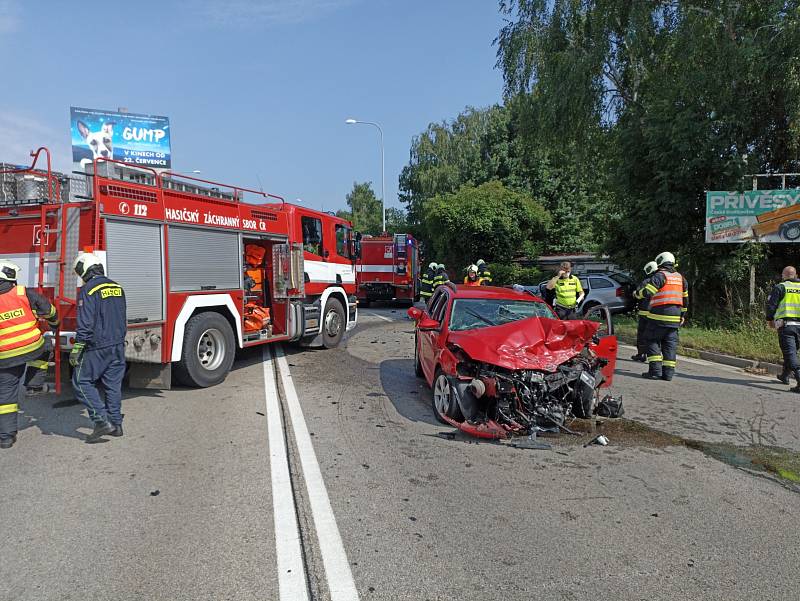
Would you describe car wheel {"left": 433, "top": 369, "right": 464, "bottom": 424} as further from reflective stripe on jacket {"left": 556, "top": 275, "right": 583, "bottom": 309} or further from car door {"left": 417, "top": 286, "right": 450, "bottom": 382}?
reflective stripe on jacket {"left": 556, "top": 275, "right": 583, "bottom": 309}

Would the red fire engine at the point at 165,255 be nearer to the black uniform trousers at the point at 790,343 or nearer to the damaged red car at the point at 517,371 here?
the damaged red car at the point at 517,371

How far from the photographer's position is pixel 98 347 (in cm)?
572

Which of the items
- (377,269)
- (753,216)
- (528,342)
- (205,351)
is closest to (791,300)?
(528,342)

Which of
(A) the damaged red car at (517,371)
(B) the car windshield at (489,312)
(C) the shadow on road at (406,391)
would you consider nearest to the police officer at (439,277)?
(C) the shadow on road at (406,391)

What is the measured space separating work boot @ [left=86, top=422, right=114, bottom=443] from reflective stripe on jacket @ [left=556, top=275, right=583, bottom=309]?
8.31 metres

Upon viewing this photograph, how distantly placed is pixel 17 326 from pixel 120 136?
2622cm

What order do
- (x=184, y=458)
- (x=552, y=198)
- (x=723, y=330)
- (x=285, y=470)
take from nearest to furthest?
(x=285, y=470)
(x=184, y=458)
(x=723, y=330)
(x=552, y=198)

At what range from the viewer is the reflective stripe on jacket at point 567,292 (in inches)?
453

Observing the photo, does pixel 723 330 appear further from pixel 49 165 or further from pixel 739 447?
pixel 49 165

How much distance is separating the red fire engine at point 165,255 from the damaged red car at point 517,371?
3.25 meters

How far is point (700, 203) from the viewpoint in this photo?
584 inches

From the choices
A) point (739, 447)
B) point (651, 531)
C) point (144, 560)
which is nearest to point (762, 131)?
point (739, 447)

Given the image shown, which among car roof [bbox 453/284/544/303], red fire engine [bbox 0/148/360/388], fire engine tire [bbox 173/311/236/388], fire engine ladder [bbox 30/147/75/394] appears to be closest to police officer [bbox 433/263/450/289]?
red fire engine [bbox 0/148/360/388]

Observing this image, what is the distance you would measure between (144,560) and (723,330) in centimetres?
1315
